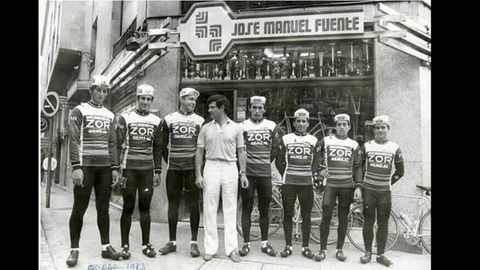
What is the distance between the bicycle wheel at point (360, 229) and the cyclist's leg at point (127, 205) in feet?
7.68

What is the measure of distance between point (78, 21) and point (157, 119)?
6.48 ft

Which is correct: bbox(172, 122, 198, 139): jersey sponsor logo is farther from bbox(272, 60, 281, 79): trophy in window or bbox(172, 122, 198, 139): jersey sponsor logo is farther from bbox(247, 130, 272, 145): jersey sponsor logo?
bbox(272, 60, 281, 79): trophy in window

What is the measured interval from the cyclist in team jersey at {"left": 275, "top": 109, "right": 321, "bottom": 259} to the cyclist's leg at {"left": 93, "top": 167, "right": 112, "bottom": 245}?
1.83m

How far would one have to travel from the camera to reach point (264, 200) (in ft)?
14.6

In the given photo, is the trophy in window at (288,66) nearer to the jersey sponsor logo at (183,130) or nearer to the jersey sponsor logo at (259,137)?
the jersey sponsor logo at (259,137)

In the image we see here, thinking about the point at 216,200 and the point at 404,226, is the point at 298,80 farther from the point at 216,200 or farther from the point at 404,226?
the point at 404,226

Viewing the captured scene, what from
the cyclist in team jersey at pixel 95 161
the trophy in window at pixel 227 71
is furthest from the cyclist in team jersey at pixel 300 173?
the cyclist in team jersey at pixel 95 161

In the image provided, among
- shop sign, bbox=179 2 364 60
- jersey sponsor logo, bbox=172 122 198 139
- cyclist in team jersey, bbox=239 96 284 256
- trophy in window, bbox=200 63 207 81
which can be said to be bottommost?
cyclist in team jersey, bbox=239 96 284 256

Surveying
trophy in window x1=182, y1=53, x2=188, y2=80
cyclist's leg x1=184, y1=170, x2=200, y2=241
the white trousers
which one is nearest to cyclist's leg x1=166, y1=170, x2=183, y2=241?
cyclist's leg x1=184, y1=170, x2=200, y2=241

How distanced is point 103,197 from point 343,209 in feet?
8.11

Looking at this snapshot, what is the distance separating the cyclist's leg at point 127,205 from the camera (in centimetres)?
413

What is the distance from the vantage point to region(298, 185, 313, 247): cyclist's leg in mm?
4355

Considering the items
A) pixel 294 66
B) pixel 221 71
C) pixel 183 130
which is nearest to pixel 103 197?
pixel 183 130
